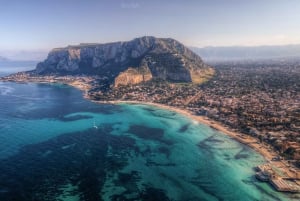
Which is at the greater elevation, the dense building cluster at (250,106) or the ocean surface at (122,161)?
the dense building cluster at (250,106)

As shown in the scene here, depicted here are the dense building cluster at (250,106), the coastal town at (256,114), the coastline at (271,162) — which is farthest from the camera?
the dense building cluster at (250,106)

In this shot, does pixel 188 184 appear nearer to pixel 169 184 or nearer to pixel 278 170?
pixel 169 184

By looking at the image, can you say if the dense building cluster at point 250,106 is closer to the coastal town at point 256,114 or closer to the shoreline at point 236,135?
the coastal town at point 256,114

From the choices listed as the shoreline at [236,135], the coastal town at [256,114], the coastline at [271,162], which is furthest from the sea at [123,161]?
the coastal town at [256,114]

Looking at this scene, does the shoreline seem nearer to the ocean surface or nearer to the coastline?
the coastline

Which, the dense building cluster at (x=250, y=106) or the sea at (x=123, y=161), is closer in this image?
the sea at (x=123, y=161)

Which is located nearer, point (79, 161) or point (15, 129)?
point (79, 161)

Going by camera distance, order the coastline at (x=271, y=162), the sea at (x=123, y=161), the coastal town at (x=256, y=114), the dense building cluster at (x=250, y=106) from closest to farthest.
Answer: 1. the sea at (x=123, y=161)
2. the coastline at (x=271, y=162)
3. the coastal town at (x=256, y=114)
4. the dense building cluster at (x=250, y=106)

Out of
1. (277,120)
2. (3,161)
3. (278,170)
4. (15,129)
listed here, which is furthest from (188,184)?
(15,129)

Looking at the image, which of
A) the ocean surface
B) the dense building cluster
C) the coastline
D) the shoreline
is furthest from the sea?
the dense building cluster
